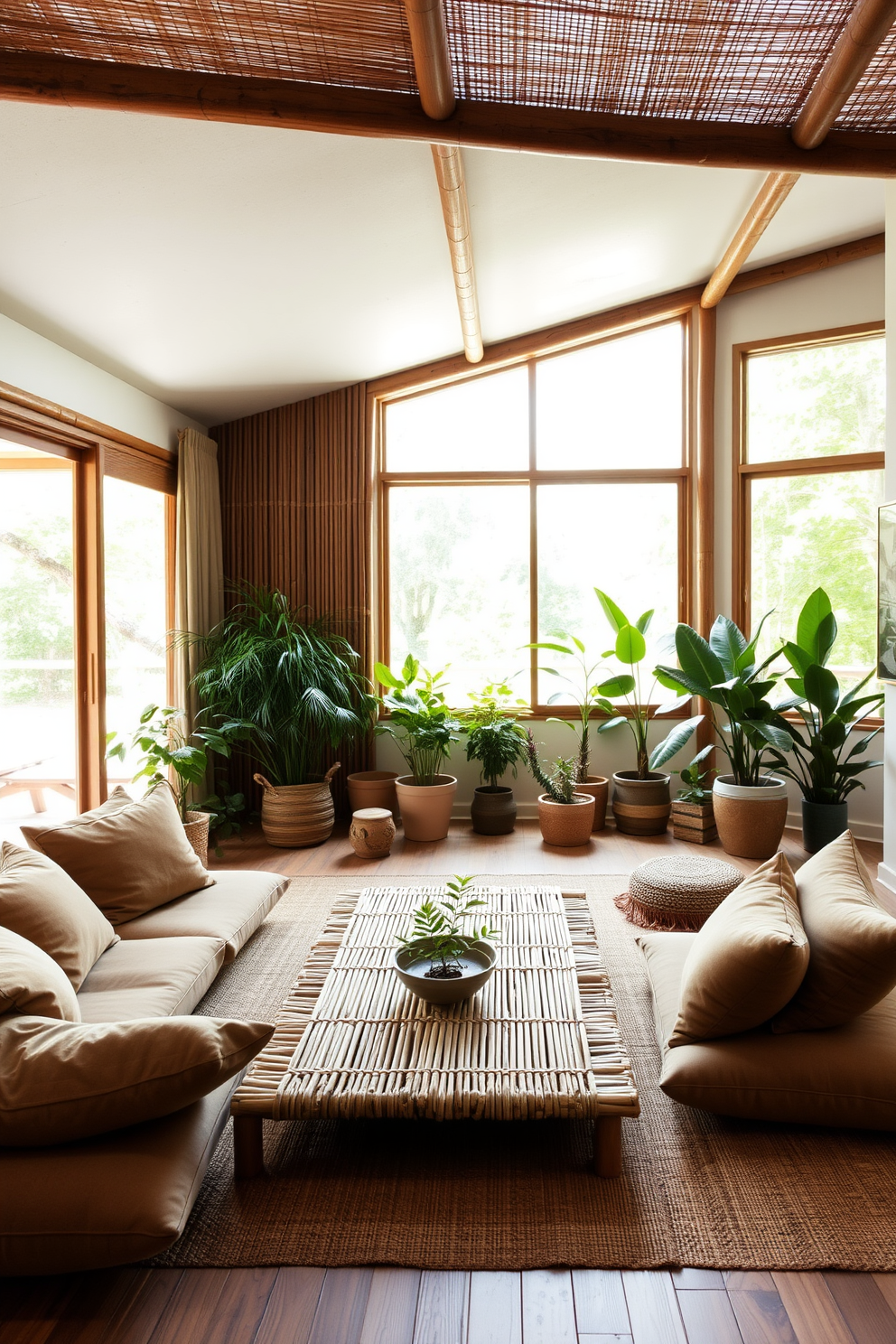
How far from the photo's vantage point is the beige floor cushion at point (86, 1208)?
159cm

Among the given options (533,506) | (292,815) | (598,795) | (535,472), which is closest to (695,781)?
(598,795)

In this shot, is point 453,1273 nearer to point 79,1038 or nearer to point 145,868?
point 79,1038

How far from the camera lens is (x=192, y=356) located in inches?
176

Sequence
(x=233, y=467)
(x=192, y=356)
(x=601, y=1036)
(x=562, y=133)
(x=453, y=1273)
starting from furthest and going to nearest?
(x=233, y=467)
(x=192, y=356)
(x=562, y=133)
(x=601, y=1036)
(x=453, y=1273)

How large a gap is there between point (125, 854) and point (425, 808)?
2.35m

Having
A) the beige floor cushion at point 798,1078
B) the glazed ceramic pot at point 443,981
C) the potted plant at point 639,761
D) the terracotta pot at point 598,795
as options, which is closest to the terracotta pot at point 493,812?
the terracotta pot at point 598,795

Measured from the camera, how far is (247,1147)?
2.00 meters

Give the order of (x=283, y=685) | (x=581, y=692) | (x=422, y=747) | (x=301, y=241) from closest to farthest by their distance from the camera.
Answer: (x=301, y=241)
(x=283, y=685)
(x=422, y=747)
(x=581, y=692)

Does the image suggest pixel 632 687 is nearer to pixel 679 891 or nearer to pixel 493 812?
pixel 493 812

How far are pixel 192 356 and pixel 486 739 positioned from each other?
2693 millimetres

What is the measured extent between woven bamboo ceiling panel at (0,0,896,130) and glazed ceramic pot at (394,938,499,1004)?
2.54 m

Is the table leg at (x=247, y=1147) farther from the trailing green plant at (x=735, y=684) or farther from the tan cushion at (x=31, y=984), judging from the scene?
the trailing green plant at (x=735, y=684)

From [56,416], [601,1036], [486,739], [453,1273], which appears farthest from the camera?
[486,739]

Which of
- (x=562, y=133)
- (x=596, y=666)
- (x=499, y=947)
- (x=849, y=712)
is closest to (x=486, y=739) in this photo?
(x=596, y=666)
